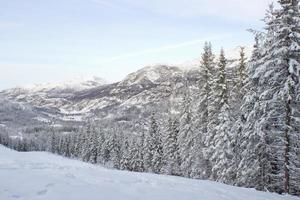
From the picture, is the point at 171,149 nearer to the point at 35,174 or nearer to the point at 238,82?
the point at 238,82

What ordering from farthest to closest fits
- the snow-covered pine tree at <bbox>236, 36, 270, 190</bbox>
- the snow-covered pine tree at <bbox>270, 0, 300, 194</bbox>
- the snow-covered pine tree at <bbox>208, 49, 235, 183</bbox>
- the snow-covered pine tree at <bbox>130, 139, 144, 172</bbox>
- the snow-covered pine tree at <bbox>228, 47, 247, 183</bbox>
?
the snow-covered pine tree at <bbox>130, 139, 144, 172</bbox>
the snow-covered pine tree at <bbox>208, 49, 235, 183</bbox>
the snow-covered pine tree at <bbox>228, 47, 247, 183</bbox>
the snow-covered pine tree at <bbox>236, 36, 270, 190</bbox>
the snow-covered pine tree at <bbox>270, 0, 300, 194</bbox>

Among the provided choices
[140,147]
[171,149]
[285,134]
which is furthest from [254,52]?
[140,147]

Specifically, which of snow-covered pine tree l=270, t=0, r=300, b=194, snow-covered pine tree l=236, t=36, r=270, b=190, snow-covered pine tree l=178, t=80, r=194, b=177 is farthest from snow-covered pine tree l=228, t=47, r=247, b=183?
snow-covered pine tree l=178, t=80, r=194, b=177

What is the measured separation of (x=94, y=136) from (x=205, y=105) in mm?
68401

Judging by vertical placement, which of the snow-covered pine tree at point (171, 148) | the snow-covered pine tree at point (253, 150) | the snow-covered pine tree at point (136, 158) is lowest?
the snow-covered pine tree at point (136, 158)

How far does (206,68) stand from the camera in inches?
1719

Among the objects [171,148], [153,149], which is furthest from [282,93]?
[153,149]

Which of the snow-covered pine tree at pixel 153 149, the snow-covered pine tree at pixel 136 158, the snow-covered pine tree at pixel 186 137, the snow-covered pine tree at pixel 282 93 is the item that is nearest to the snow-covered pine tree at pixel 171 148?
the snow-covered pine tree at pixel 153 149

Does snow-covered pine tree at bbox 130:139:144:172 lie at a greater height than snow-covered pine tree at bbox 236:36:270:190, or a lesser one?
lesser

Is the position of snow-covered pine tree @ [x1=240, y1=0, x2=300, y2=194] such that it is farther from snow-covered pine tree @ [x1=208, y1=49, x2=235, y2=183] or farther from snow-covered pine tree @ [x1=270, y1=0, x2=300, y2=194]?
snow-covered pine tree @ [x1=208, y1=49, x2=235, y2=183]

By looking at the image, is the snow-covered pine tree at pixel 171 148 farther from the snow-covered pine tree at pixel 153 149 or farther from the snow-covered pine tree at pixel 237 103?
the snow-covered pine tree at pixel 237 103

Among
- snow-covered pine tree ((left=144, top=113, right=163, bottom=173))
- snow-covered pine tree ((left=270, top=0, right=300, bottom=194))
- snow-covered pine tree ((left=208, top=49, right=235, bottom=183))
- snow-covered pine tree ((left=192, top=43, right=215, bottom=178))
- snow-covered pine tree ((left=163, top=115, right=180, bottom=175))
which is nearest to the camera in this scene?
snow-covered pine tree ((left=270, top=0, right=300, bottom=194))

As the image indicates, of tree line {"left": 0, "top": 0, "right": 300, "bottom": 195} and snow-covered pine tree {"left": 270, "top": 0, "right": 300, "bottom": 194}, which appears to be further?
tree line {"left": 0, "top": 0, "right": 300, "bottom": 195}

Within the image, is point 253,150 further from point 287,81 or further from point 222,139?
point 222,139
